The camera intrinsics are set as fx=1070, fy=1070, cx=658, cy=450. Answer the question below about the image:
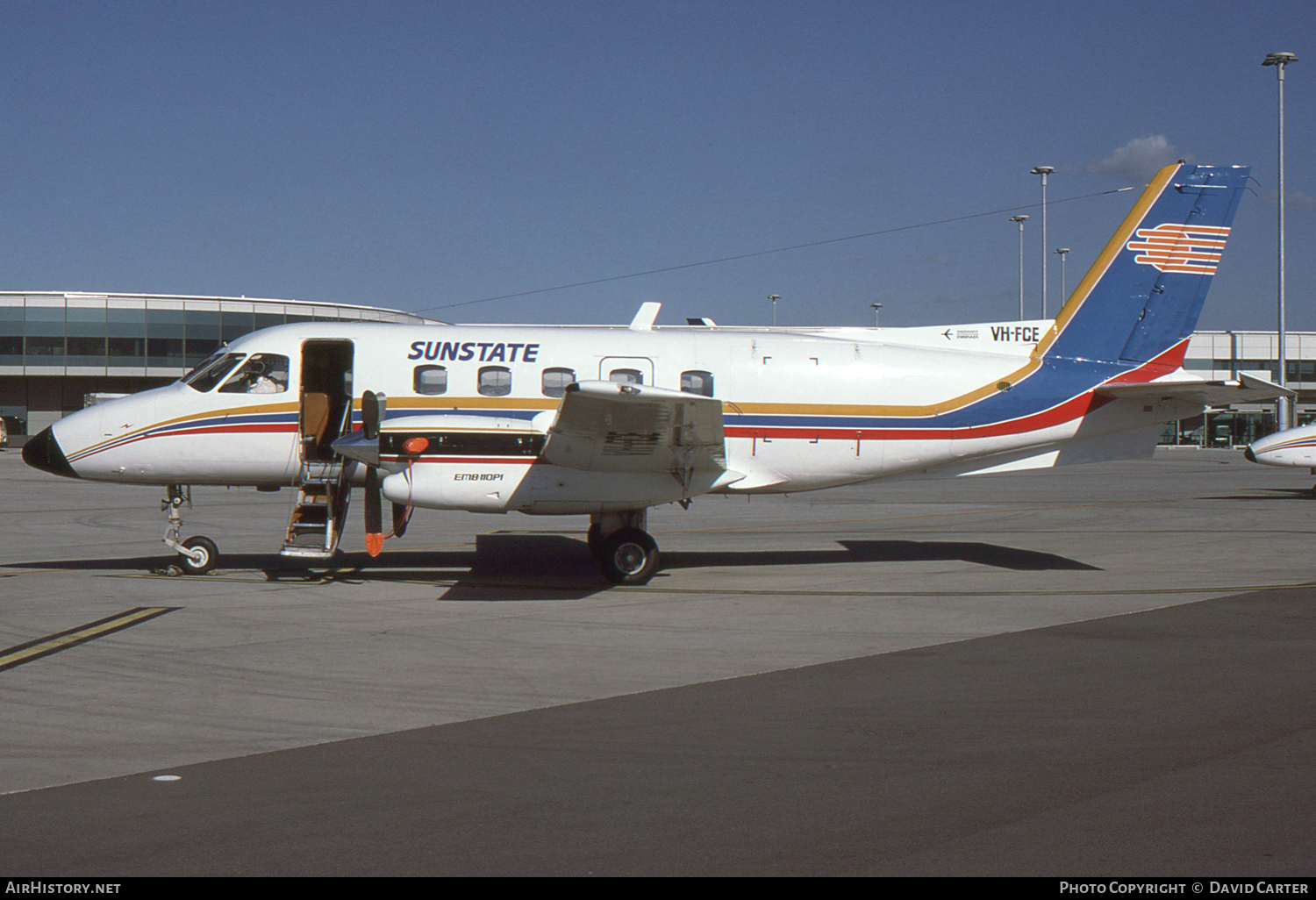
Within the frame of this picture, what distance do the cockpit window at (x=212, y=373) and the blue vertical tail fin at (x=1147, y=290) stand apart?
11.0 m

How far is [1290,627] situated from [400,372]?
1038 centimetres

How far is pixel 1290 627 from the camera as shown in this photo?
33.4 feet

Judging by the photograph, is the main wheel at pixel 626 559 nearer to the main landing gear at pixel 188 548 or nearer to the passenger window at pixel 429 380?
the passenger window at pixel 429 380

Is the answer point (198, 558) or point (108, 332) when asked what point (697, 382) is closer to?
point (198, 558)

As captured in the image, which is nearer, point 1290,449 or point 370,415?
point 370,415

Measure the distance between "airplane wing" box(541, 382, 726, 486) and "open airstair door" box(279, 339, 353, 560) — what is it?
2.86m

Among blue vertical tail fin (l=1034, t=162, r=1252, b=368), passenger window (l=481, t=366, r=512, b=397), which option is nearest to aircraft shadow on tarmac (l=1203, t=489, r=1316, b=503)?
blue vertical tail fin (l=1034, t=162, r=1252, b=368)

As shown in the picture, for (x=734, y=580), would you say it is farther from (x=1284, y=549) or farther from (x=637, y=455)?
(x=1284, y=549)

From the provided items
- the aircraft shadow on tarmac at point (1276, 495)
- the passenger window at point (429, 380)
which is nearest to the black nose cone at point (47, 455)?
the passenger window at point (429, 380)

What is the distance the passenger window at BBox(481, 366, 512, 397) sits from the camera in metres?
13.8

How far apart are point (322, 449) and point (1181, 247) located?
12.2 metres

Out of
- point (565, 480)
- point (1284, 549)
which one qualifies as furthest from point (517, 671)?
point (1284, 549)

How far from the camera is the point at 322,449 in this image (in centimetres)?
1395

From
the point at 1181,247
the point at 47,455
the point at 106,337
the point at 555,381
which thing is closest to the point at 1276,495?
the point at 1181,247
